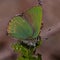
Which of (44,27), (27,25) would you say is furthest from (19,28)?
(44,27)

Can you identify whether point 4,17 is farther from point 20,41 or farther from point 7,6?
point 20,41

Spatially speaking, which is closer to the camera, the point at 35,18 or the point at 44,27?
the point at 35,18

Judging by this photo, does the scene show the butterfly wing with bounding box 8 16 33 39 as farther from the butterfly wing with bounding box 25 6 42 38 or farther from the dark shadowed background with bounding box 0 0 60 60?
the dark shadowed background with bounding box 0 0 60 60

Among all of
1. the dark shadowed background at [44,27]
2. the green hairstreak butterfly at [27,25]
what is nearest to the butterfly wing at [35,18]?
the green hairstreak butterfly at [27,25]

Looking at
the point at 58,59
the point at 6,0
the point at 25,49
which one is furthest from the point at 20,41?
the point at 6,0

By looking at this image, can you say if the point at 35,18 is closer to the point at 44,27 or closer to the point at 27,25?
the point at 27,25

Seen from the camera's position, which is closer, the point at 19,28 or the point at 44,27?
the point at 19,28

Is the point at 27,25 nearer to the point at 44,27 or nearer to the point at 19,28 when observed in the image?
the point at 19,28
